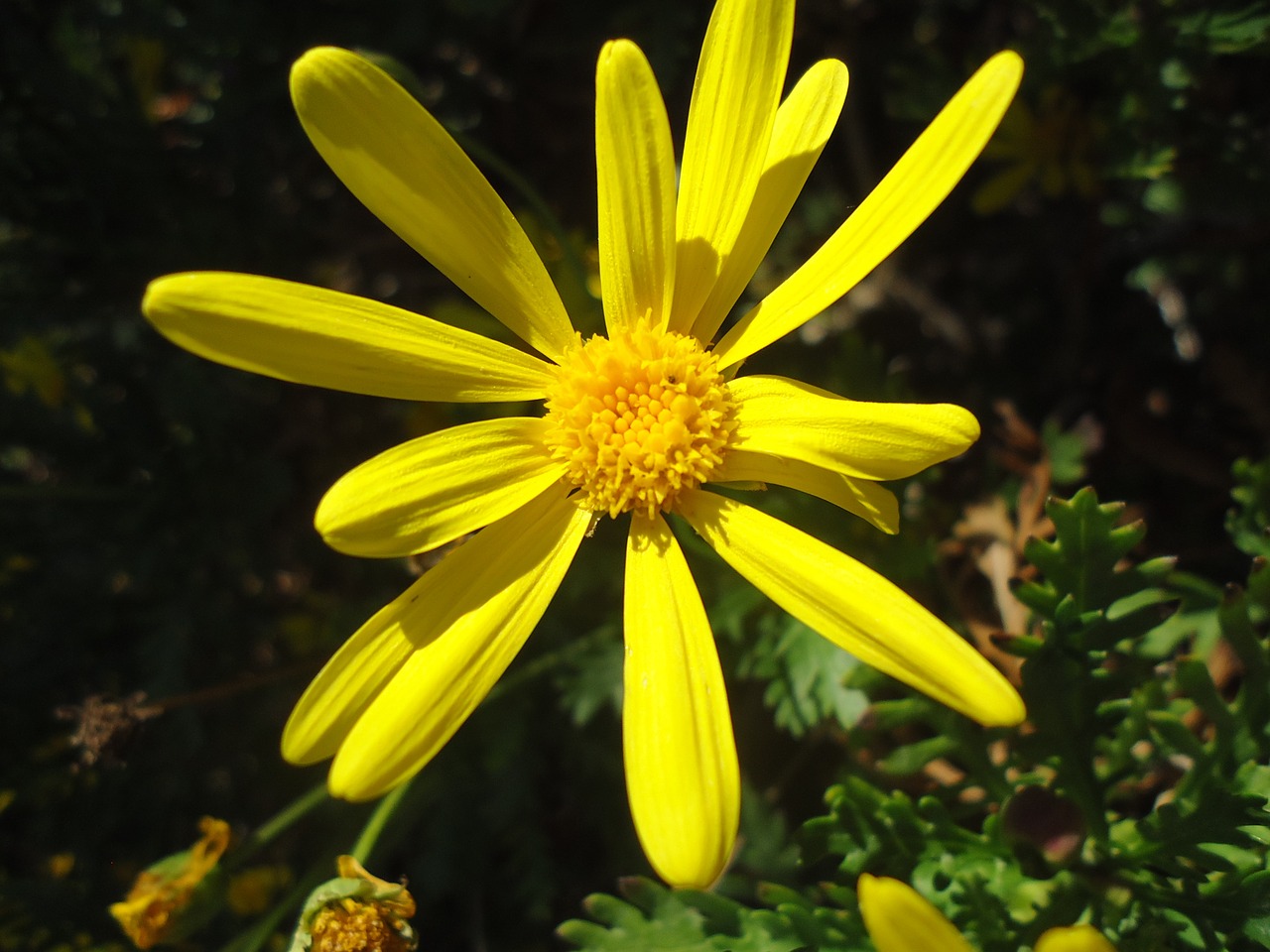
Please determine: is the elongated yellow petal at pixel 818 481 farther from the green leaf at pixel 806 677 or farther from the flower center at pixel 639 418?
the green leaf at pixel 806 677

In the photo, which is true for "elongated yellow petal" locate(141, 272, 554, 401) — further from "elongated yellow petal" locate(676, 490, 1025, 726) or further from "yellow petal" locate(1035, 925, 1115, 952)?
"yellow petal" locate(1035, 925, 1115, 952)

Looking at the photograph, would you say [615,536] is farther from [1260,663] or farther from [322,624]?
[1260,663]

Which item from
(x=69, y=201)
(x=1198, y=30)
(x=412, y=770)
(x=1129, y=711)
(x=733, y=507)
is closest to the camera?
(x=412, y=770)

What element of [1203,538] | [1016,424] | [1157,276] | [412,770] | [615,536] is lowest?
[412,770]

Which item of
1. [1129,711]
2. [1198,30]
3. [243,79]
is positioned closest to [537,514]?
[1129,711]

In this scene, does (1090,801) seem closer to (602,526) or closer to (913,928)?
(913,928)

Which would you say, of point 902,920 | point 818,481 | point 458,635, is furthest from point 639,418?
point 902,920

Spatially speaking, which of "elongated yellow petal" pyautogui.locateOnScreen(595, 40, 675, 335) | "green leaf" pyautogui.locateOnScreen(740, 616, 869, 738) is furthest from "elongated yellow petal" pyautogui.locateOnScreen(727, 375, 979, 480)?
"green leaf" pyautogui.locateOnScreen(740, 616, 869, 738)

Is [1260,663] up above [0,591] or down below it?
below
